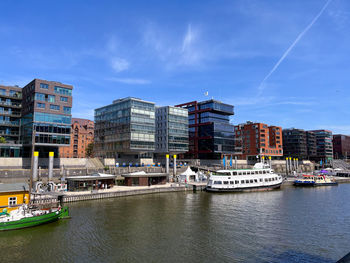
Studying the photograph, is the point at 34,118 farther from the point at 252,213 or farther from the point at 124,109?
the point at 252,213

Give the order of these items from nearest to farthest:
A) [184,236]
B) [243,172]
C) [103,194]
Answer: [184,236]
[103,194]
[243,172]

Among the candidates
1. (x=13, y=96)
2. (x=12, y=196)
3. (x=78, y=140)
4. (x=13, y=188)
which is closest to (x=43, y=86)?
(x=13, y=96)

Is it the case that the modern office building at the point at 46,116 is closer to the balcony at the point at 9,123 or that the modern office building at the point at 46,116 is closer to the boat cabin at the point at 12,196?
the balcony at the point at 9,123

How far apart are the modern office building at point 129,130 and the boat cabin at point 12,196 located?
65.3m

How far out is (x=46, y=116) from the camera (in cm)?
8294

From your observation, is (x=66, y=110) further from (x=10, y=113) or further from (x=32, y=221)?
(x=32, y=221)

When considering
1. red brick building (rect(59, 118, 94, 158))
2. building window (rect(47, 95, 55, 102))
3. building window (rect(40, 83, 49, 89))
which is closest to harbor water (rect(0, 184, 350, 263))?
building window (rect(47, 95, 55, 102))

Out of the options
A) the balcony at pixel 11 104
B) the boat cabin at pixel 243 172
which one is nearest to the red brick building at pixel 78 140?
the balcony at pixel 11 104

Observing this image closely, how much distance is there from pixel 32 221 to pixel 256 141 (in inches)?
6077

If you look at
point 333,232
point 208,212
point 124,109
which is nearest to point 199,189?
point 208,212

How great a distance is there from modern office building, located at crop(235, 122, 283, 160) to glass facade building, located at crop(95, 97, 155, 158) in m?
74.1

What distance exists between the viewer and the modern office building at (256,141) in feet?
558

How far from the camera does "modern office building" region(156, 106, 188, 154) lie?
122 metres

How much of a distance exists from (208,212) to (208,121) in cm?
9749
